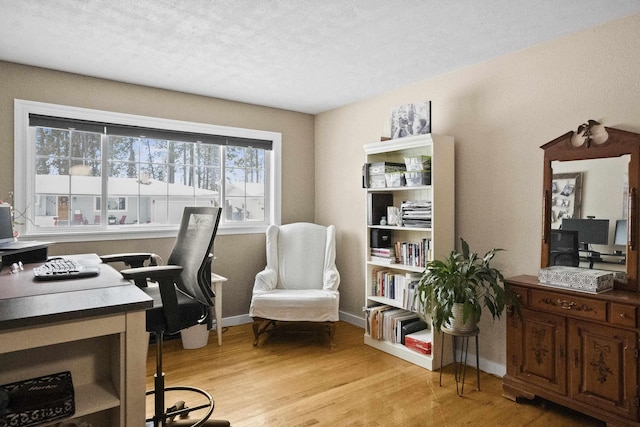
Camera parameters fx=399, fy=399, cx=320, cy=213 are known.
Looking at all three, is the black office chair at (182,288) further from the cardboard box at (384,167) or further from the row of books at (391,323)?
the cardboard box at (384,167)

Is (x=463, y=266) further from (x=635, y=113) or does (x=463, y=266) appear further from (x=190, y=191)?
(x=190, y=191)

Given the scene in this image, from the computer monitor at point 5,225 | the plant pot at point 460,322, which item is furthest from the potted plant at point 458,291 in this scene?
the computer monitor at point 5,225

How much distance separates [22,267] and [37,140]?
5.40ft

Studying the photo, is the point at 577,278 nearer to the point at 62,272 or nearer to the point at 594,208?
the point at 594,208

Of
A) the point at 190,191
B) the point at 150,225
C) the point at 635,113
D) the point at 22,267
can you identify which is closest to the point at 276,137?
the point at 190,191

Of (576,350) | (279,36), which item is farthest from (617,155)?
(279,36)

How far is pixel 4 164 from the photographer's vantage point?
312 cm

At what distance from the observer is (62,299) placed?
1479 mm

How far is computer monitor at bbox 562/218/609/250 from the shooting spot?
2.46 meters

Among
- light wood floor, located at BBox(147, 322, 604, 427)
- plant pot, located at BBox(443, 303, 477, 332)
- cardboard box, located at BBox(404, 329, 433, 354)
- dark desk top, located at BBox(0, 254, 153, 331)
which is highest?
dark desk top, located at BBox(0, 254, 153, 331)

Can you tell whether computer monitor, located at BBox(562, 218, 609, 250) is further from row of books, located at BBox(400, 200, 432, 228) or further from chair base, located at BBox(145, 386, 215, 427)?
chair base, located at BBox(145, 386, 215, 427)

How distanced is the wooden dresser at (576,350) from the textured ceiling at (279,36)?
5.39ft

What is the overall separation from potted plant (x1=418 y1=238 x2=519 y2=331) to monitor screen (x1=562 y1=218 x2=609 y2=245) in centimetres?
49

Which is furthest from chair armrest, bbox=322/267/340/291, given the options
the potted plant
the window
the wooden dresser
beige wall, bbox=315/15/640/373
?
the wooden dresser
